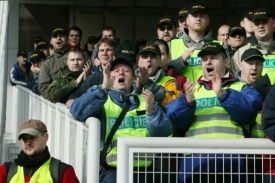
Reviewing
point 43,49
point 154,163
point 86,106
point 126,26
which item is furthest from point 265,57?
point 126,26

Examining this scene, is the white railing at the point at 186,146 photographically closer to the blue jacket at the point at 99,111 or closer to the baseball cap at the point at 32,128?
the blue jacket at the point at 99,111

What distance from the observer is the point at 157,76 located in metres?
8.84

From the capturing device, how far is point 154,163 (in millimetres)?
6480

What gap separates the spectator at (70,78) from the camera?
32.7 feet

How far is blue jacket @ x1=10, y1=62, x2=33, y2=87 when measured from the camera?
1552 centimetres

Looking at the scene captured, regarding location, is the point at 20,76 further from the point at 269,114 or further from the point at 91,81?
the point at 269,114

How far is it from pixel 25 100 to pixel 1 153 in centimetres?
91

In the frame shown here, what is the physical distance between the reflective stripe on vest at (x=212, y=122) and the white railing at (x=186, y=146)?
0.98 meters

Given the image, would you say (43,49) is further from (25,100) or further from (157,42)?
(157,42)

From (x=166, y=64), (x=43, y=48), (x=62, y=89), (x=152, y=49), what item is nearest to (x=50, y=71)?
(x=62, y=89)

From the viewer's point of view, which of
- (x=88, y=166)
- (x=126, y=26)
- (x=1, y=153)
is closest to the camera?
(x=88, y=166)

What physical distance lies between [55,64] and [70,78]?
1483mm

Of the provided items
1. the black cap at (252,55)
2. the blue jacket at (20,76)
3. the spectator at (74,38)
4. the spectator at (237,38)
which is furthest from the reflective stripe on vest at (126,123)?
the blue jacket at (20,76)

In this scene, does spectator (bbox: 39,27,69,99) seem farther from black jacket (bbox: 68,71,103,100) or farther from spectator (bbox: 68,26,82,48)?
black jacket (bbox: 68,71,103,100)
